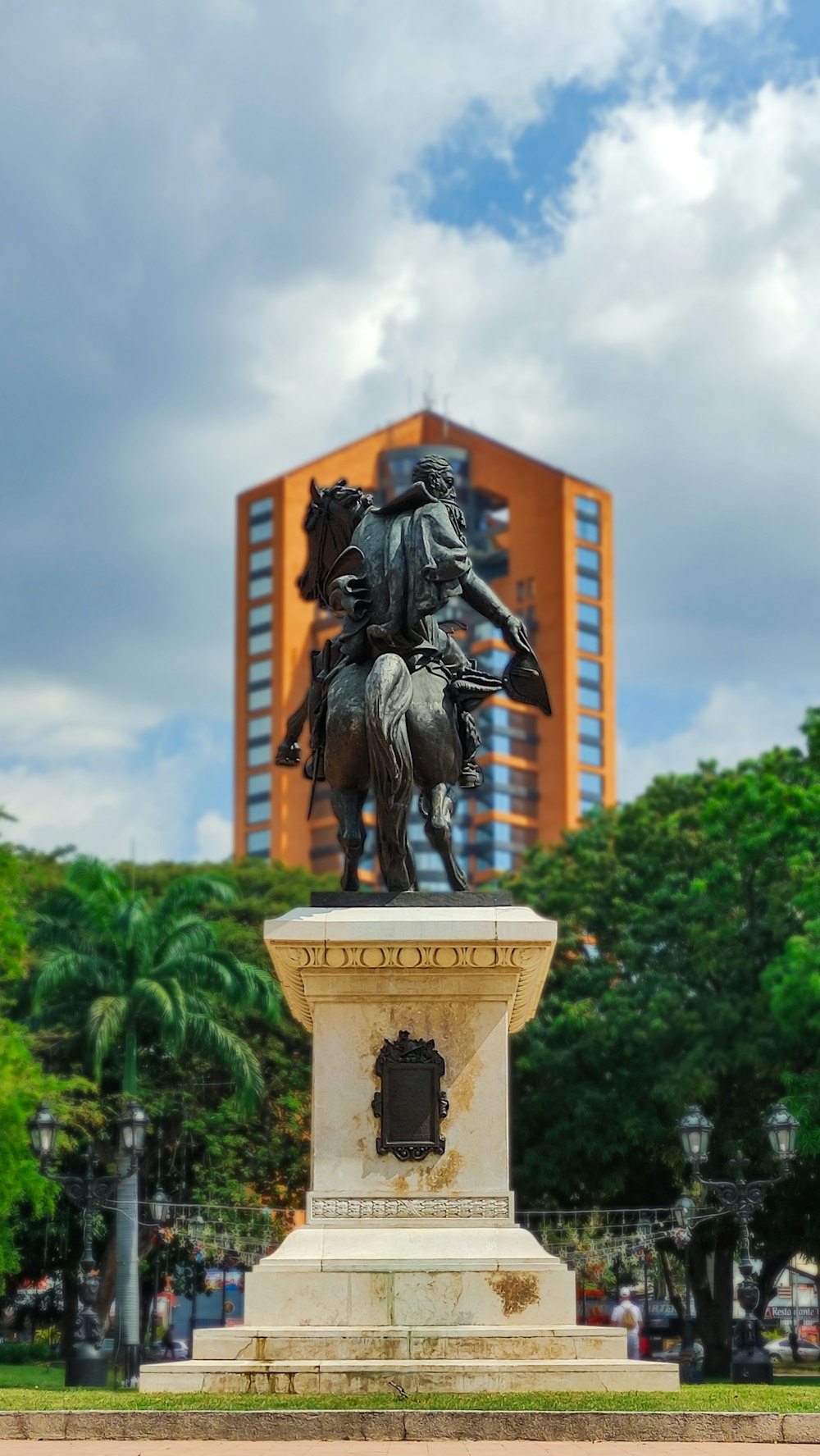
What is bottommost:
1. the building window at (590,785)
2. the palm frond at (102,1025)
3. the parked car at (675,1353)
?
the parked car at (675,1353)

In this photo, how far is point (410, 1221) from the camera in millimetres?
12008

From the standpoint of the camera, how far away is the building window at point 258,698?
3967 inches

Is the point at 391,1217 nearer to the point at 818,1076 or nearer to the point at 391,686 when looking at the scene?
the point at 391,686

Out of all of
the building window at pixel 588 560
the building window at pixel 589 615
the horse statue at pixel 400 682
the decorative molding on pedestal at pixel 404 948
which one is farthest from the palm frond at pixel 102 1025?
the building window at pixel 588 560

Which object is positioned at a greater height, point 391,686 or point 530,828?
point 530,828

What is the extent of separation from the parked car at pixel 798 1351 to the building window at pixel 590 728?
1853 inches

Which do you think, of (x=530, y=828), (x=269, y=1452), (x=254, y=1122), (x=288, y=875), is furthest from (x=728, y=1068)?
(x=530, y=828)

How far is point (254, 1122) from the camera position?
4147 cm

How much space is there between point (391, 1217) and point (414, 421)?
96.6 metres

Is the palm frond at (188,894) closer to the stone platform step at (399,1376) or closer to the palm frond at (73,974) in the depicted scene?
the palm frond at (73,974)

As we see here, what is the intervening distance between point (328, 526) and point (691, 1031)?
2329 cm

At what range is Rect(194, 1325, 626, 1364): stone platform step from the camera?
11.1 metres

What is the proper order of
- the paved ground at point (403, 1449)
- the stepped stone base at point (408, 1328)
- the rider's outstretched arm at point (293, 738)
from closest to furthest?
the paved ground at point (403, 1449) < the stepped stone base at point (408, 1328) < the rider's outstretched arm at point (293, 738)

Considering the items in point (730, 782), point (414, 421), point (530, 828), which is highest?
point (414, 421)
